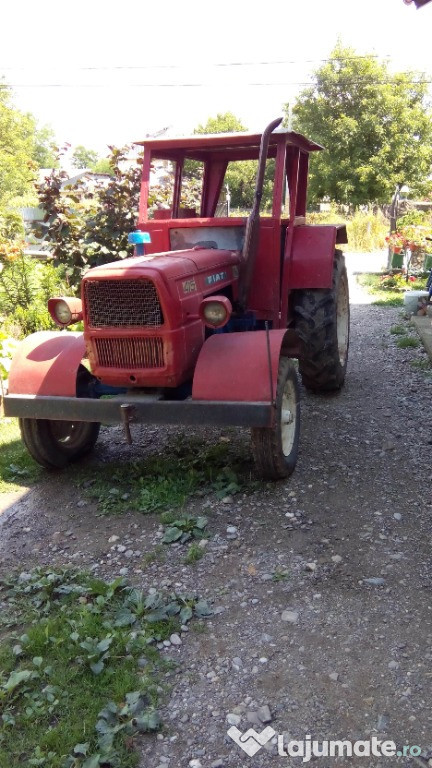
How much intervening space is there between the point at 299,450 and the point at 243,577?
158 cm

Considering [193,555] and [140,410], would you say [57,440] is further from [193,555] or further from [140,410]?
[193,555]

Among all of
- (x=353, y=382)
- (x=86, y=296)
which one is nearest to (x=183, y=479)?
(x=86, y=296)

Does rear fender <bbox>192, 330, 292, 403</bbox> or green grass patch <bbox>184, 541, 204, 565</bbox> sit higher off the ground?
rear fender <bbox>192, 330, 292, 403</bbox>

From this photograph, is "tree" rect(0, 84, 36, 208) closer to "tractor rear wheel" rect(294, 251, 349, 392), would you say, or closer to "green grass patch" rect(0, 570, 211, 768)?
"tractor rear wheel" rect(294, 251, 349, 392)

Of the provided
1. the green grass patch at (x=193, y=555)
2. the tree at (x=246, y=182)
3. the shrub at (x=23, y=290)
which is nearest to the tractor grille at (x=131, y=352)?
the green grass patch at (x=193, y=555)

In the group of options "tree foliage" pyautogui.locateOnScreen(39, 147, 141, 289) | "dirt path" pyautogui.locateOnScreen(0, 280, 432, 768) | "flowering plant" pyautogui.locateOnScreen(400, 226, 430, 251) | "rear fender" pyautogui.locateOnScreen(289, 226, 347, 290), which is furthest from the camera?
"flowering plant" pyautogui.locateOnScreen(400, 226, 430, 251)

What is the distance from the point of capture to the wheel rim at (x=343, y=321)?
6.28 meters

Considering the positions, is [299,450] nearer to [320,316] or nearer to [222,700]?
[320,316]

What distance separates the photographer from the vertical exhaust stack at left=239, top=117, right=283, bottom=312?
4281 mm

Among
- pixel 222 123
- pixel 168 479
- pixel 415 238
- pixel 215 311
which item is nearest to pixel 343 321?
pixel 215 311

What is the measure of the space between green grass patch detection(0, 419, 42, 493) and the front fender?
725mm

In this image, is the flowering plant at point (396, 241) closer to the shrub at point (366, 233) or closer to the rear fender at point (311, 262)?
the shrub at point (366, 233)
